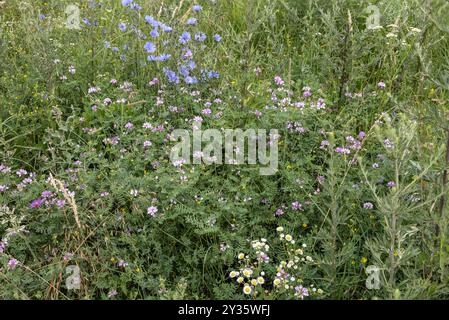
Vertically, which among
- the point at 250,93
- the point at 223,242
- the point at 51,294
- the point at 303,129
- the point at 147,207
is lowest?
the point at 51,294

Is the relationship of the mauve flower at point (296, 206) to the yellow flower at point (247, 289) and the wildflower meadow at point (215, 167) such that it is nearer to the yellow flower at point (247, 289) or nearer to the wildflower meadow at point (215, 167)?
the wildflower meadow at point (215, 167)

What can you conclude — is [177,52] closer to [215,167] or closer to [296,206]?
[215,167]

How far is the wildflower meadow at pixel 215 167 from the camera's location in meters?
2.33

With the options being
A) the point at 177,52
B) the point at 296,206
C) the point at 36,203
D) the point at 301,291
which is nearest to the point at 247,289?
the point at 301,291

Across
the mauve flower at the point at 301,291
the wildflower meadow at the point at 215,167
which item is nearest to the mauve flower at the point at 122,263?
the wildflower meadow at the point at 215,167

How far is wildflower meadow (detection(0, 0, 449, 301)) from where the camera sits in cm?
233

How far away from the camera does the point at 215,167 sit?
2754 millimetres

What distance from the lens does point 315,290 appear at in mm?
2309

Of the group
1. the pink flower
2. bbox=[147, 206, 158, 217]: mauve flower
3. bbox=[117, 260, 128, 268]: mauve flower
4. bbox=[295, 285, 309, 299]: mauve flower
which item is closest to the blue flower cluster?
the pink flower

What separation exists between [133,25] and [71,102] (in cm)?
68

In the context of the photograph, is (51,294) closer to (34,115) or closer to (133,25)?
(34,115)

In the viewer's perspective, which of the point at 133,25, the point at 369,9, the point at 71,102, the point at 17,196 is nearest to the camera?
the point at 17,196

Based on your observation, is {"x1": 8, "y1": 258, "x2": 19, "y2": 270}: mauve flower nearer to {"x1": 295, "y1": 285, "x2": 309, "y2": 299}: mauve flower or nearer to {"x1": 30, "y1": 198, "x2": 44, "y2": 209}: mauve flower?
{"x1": 30, "y1": 198, "x2": 44, "y2": 209}: mauve flower

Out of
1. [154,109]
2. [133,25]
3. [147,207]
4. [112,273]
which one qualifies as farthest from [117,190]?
[133,25]
